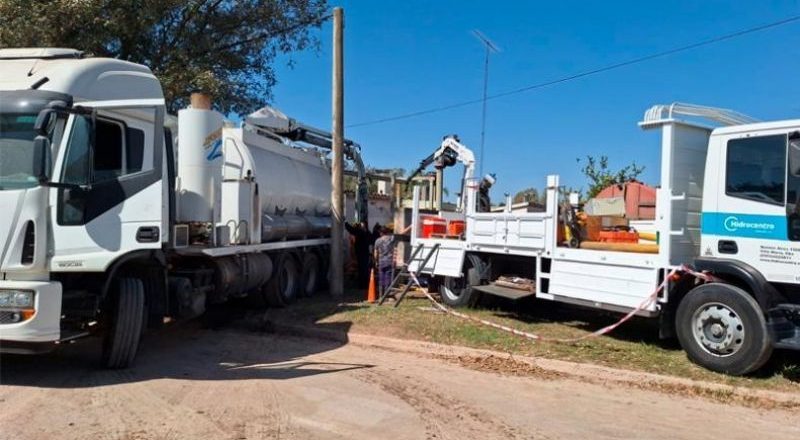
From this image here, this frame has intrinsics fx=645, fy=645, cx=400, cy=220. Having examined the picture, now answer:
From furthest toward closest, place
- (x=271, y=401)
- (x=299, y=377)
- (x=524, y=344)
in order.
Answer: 1. (x=524, y=344)
2. (x=299, y=377)
3. (x=271, y=401)

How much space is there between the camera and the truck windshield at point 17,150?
646cm

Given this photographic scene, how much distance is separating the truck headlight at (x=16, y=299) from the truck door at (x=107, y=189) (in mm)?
397

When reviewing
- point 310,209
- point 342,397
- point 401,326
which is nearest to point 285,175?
point 310,209

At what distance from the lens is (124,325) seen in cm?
716

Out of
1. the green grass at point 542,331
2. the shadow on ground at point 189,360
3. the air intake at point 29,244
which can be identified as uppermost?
the air intake at point 29,244

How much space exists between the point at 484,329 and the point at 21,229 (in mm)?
6186

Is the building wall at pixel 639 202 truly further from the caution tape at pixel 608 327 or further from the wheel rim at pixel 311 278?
the wheel rim at pixel 311 278

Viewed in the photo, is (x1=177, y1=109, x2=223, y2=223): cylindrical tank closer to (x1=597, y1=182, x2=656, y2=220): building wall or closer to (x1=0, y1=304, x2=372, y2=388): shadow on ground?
(x1=0, y1=304, x2=372, y2=388): shadow on ground

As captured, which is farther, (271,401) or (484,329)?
(484,329)

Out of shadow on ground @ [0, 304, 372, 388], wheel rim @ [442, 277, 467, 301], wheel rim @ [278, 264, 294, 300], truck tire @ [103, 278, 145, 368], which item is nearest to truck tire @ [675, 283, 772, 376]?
shadow on ground @ [0, 304, 372, 388]

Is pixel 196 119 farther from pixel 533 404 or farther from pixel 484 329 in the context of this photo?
pixel 533 404

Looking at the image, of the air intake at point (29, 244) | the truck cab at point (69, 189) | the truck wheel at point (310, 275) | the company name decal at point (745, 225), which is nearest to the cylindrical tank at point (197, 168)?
the truck cab at point (69, 189)

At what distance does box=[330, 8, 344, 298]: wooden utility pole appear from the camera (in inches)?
516

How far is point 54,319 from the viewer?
21.1 feet
